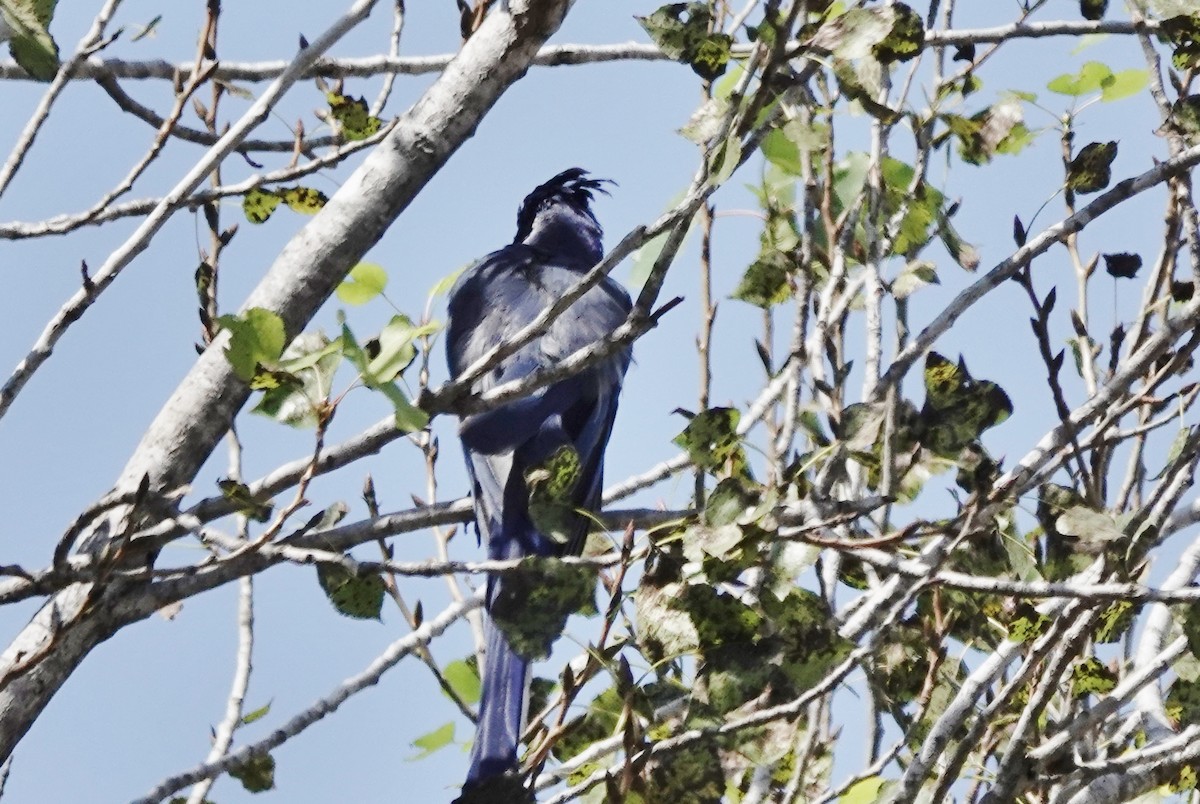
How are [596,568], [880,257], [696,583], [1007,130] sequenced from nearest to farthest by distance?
[696,583] → [596,568] → [880,257] → [1007,130]

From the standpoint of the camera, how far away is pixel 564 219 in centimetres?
443

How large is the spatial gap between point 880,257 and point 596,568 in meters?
0.74

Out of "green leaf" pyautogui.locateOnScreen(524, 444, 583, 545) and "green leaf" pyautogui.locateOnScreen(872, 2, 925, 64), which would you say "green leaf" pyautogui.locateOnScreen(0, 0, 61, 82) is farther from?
"green leaf" pyautogui.locateOnScreen(872, 2, 925, 64)

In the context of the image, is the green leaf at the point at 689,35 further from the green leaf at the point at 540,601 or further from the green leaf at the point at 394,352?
the green leaf at the point at 540,601

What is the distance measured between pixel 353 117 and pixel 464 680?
97 cm

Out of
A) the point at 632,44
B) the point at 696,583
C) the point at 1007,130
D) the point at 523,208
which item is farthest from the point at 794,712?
the point at 523,208

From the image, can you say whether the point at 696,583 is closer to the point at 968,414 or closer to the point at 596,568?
the point at 596,568

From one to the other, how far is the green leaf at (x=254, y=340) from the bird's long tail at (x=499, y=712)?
73cm

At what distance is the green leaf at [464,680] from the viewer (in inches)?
98.8

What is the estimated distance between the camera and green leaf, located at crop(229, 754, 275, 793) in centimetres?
233

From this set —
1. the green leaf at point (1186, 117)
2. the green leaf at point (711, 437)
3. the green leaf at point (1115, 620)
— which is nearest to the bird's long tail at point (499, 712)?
the green leaf at point (711, 437)

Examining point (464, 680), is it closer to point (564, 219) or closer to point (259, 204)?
point (259, 204)

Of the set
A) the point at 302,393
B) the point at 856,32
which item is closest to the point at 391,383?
the point at 302,393

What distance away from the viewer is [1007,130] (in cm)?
255
